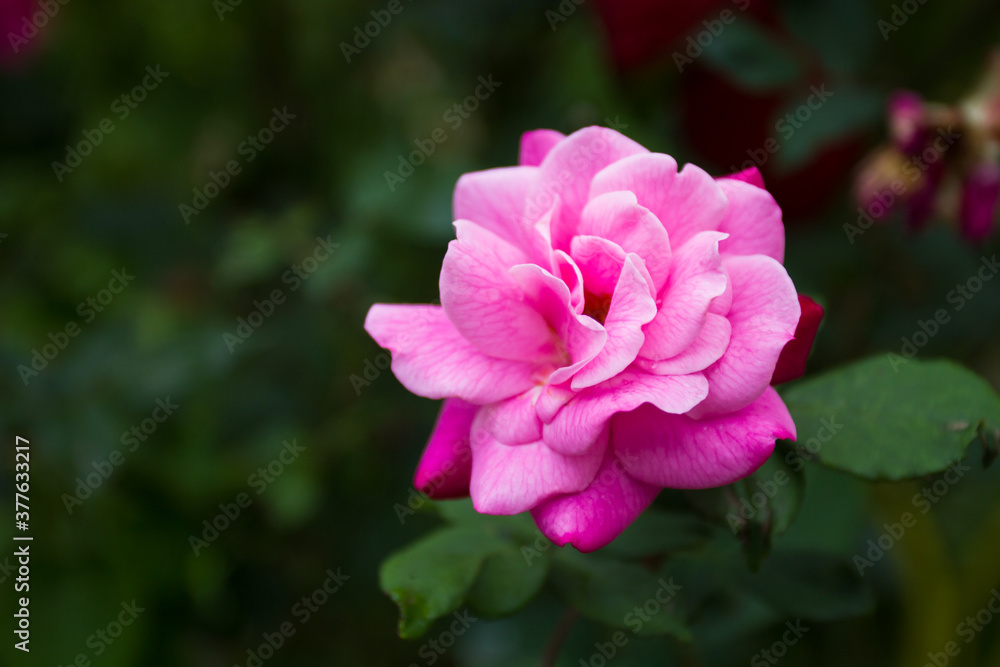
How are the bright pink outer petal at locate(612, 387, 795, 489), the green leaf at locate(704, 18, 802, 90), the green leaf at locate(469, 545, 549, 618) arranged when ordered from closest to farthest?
1. the bright pink outer petal at locate(612, 387, 795, 489)
2. the green leaf at locate(469, 545, 549, 618)
3. the green leaf at locate(704, 18, 802, 90)

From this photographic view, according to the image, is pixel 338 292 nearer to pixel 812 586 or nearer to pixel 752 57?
pixel 752 57

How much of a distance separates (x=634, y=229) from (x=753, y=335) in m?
0.08

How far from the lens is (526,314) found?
18.6 inches

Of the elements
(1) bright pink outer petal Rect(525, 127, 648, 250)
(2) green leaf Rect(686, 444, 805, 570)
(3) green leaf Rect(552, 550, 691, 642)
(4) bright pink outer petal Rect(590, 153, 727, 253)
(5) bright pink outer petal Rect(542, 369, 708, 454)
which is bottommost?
(3) green leaf Rect(552, 550, 691, 642)

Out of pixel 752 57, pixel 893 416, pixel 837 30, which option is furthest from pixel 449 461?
pixel 837 30

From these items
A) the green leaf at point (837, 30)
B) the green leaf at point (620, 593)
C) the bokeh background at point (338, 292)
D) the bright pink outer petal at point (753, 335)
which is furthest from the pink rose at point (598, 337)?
the green leaf at point (837, 30)

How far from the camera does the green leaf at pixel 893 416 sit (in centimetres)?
46

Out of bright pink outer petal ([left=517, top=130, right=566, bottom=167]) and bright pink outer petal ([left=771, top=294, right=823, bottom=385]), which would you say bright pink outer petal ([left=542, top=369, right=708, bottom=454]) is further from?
bright pink outer petal ([left=517, top=130, right=566, bottom=167])

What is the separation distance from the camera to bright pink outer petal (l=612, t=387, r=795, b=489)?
0.40m

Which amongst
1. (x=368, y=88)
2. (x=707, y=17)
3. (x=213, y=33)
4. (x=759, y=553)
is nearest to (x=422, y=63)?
(x=368, y=88)

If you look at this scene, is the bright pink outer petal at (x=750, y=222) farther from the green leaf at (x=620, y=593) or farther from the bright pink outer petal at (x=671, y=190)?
the green leaf at (x=620, y=593)

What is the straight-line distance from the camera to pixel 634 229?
0.45m

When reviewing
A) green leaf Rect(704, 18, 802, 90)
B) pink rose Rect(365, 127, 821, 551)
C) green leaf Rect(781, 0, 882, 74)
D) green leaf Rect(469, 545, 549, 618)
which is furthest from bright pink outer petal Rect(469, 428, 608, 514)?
green leaf Rect(781, 0, 882, 74)

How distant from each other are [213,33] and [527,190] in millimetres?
1011
